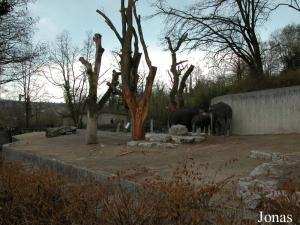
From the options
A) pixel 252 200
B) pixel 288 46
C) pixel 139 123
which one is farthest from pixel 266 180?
pixel 288 46

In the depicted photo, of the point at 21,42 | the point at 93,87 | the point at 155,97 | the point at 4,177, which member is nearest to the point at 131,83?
the point at 93,87

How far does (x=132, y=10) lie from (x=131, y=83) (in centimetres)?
356

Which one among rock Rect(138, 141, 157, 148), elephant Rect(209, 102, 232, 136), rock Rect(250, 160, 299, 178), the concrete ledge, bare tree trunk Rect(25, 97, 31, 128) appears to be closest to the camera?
rock Rect(250, 160, 299, 178)

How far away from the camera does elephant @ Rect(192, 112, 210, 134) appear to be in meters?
22.2

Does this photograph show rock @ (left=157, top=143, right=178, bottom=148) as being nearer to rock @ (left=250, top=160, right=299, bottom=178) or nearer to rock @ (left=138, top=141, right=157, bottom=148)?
rock @ (left=138, top=141, right=157, bottom=148)

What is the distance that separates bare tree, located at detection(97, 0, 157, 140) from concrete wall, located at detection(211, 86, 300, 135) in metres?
4.66

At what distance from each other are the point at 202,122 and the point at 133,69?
448 centimetres

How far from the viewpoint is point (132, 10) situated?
2083cm

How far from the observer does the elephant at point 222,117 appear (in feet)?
69.2

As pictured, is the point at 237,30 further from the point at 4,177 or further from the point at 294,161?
the point at 4,177

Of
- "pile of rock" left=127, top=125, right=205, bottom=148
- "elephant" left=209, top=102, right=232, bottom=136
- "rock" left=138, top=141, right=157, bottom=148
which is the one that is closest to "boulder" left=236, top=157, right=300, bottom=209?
"pile of rock" left=127, top=125, right=205, bottom=148

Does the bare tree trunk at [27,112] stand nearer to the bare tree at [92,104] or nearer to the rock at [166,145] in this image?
the bare tree at [92,104]

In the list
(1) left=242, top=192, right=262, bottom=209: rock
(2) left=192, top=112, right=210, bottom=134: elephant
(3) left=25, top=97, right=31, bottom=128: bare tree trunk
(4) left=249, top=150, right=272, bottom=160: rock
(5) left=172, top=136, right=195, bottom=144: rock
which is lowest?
(1) left=242, top=192, right=262, bottom=209: rock

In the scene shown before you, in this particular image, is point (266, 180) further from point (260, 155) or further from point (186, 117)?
point (186, 117)
